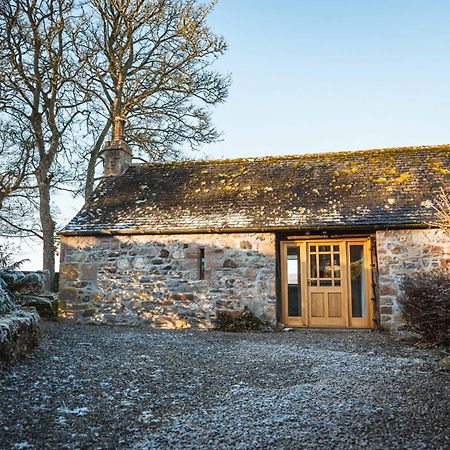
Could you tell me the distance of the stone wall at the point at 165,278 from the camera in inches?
423

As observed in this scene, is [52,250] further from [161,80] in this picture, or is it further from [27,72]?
[161,80]

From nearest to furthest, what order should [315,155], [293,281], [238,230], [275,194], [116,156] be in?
[238,230]
[293,281]
[275,194]
[315,155]
[116,156]

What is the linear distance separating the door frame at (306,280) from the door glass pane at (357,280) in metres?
0.11

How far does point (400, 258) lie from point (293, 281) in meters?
2.68

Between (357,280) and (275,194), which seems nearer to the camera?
(357,280)

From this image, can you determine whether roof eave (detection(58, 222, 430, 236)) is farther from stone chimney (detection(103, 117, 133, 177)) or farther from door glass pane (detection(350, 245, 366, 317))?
stone chimney (detection(103, 117, 133, 177))

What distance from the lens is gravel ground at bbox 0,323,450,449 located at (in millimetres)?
3428

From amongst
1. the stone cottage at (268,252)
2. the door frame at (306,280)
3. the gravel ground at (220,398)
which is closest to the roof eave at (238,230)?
the stone cottage at (268,252)

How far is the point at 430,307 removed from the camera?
7191 millimetres

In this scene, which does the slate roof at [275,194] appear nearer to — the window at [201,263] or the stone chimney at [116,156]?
the stone chimney at [116,156]

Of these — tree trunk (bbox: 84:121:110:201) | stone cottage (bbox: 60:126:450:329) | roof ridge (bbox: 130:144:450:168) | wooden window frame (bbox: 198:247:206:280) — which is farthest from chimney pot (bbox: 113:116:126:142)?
wooden window frame (bbox: 198:247:206:280)

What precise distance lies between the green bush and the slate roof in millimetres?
2754

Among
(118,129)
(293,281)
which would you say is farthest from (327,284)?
(118,129)

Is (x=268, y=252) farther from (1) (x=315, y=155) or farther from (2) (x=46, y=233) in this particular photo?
(2) (x=46, y=233)
